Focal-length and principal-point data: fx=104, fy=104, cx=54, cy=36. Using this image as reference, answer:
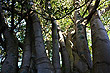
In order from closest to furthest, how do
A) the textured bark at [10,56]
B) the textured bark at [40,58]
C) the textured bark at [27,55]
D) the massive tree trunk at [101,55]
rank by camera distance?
the massive tree trunk at [101,55]
the textured bark at [40,58]
the textured bark at [10,56]
the textured bark at [27,55]

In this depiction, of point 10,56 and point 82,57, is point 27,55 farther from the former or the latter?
point 82,57

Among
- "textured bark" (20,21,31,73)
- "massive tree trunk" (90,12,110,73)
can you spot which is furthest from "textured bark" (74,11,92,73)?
"textured bark" (20,21,31,73)

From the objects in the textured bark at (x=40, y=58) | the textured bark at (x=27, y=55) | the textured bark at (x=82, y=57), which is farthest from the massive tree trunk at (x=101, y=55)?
the textured bark at (x=27, y=55)

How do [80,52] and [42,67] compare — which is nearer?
[42,67]

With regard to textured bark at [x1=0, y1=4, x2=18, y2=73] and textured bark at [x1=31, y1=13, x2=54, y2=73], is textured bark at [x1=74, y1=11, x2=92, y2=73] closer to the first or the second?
textured bark at [x1=31, y1=13, x2=54, y2=73]

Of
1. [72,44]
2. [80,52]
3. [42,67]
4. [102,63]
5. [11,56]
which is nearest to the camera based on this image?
[102,63]

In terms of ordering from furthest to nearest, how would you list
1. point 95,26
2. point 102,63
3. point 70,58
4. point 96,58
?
point 70,58, point 95,26, point 96,58, point 102,63

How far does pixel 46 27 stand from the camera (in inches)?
249

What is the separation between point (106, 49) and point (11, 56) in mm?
2589

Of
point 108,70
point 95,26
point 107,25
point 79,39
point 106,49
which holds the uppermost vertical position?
point 107,25

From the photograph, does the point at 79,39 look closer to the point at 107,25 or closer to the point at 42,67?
the point at 42,67

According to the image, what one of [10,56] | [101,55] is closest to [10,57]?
[10,56]

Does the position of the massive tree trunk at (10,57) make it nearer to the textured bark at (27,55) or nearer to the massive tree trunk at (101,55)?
the textured bark at (27,55)

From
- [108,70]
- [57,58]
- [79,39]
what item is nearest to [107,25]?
[79,39]
